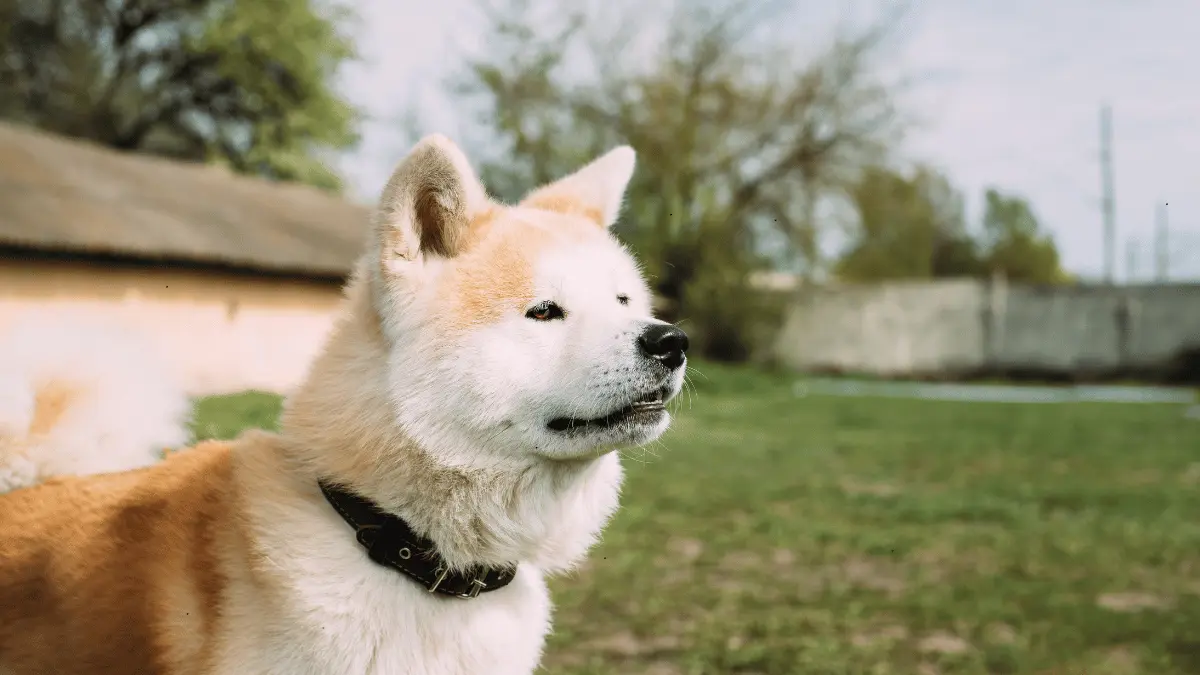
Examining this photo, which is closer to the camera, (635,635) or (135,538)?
(135,538)

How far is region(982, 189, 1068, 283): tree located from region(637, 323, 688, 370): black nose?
48.0 metres

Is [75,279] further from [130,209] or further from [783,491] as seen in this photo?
[783,491]

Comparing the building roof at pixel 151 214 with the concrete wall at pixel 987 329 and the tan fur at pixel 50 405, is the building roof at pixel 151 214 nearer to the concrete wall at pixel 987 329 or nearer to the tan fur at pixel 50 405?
the tan fur at pixel 50 405

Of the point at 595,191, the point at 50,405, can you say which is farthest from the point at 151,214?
the point at 595,191

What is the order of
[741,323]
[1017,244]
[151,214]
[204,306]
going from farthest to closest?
1. [1017,244]
2. [741,323]
3. [151,214]
4. [204,306]

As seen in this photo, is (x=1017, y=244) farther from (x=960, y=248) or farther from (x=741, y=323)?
(x=741, y=323)

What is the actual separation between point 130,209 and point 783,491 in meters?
11.8

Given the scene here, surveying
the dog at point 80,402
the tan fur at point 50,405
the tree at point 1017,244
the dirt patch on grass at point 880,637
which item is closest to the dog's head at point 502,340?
the dog at point 80,402

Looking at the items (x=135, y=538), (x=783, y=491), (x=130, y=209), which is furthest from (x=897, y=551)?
(x=130, y=209)

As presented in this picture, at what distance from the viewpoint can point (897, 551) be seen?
246 inches

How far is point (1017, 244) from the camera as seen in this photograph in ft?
163

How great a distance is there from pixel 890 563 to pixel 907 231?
120 feet

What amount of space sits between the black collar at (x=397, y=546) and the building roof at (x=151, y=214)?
13.0m

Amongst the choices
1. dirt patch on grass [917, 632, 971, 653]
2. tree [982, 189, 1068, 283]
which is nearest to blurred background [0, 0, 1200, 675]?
dirt patch on grass [917, 632, 971, 653]
